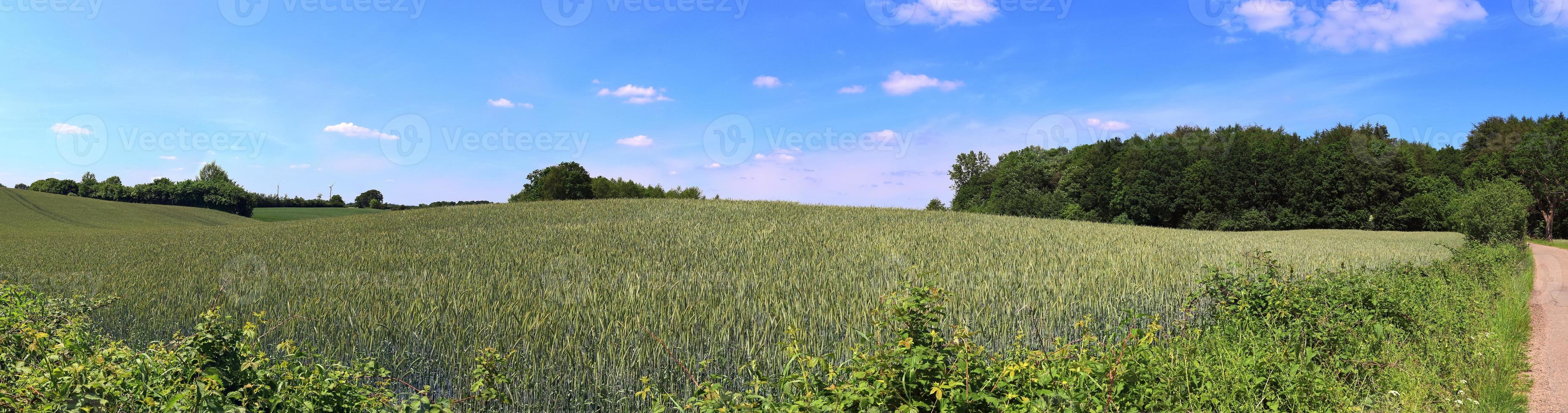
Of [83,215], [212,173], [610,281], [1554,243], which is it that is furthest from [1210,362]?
[212,173]

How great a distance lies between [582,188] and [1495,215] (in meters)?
56.7

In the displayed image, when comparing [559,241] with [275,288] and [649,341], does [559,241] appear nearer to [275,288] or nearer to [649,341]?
[275,288]

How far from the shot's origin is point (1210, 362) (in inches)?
204

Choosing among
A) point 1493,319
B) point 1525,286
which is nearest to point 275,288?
point 1493,319

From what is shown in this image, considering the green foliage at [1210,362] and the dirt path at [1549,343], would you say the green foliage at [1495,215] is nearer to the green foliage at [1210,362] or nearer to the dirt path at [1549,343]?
the dirt path at [1549,343]

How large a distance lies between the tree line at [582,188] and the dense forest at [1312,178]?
97.9 ft

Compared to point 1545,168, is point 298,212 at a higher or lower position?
lower

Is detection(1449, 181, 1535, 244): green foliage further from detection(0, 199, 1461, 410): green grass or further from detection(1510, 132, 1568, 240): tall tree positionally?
detection(1510, 132, 1568, 240): tall tree

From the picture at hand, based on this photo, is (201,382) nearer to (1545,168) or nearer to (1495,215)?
(1495,215)

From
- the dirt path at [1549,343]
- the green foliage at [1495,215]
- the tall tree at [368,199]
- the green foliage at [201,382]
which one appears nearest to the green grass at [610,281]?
the green foliage at [201,382]

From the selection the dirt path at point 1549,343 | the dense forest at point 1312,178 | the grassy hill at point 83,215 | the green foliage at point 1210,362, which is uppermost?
the dense forest at point 1312,178

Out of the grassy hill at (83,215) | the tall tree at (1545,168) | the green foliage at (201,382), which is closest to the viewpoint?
the green foliage at (201,382)

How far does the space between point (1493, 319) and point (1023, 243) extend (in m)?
6.77

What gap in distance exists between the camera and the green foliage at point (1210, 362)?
316 cm
